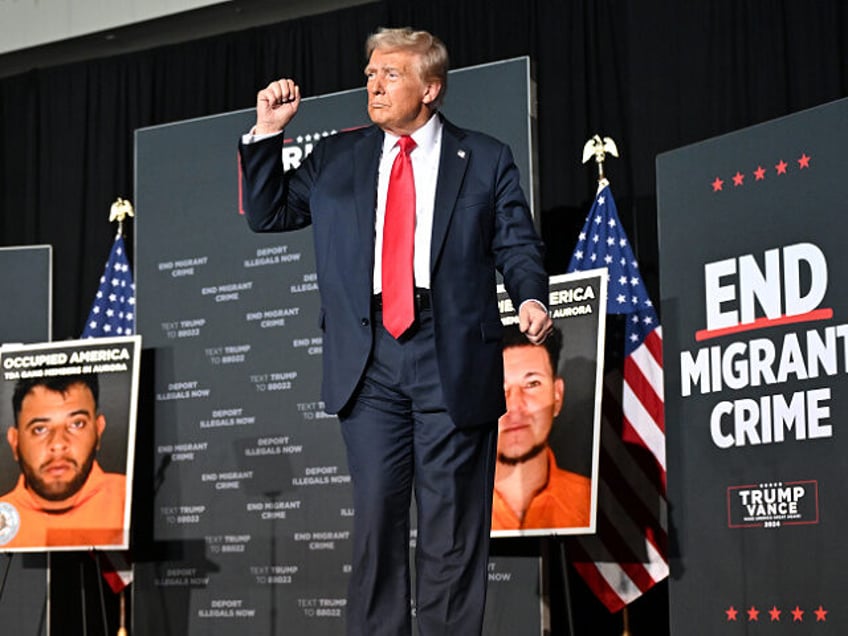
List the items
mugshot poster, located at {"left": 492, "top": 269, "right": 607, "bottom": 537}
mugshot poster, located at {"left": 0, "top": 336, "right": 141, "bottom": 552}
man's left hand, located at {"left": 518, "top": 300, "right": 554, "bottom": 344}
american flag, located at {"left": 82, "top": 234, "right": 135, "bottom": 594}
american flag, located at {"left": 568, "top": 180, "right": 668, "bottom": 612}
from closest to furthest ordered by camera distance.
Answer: man's left hand, located at {"left": 518, "top": 300, "right": 554, "bottom": 344} → mugshot poster, located at {"left": 492, "top": 269, "right": 607, "bottom": 537} → american flag, located at {"left": 568, "top": 180, "right": 668, "bottom": 612} → mugshot poster, located at {"left": 0, "top": 336, "right": 141, "bottom": 552} → american flag, located at {"left": 82, "top": 234, "right": 135, "bottom": 594}

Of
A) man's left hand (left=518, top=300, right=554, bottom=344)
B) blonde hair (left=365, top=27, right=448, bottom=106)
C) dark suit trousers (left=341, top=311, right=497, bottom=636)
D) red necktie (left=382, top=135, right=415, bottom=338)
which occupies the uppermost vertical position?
blonde hair (left=365, top=27, right=448, bottom=106)

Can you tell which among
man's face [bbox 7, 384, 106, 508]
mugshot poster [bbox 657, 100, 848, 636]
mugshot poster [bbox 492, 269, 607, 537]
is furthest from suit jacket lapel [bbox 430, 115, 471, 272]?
man's face [bbox 7, 384, 106, 508]

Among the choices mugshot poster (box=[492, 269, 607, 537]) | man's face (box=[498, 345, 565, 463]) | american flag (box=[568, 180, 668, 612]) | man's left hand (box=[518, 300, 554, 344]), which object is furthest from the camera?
american flag (box=[568, 180, 668, 612])

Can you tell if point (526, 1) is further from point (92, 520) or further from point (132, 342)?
point (92, 520)

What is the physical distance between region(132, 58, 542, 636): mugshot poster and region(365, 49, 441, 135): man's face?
272 centimetres

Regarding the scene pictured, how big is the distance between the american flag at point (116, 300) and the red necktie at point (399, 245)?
4.22m

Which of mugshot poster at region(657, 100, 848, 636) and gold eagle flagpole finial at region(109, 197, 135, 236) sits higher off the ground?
gold eagle flagpole finial at region(109, 197, 135, 236)

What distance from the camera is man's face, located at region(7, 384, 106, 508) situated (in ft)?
19.6

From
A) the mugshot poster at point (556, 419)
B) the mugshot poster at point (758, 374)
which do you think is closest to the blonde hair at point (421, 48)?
the mugshot poster at point (758, 374)

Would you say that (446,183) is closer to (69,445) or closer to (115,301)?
(69,445)

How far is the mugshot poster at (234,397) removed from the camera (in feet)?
19.0

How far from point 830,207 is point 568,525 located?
1.56 m

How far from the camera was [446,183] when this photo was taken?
2.77 meters

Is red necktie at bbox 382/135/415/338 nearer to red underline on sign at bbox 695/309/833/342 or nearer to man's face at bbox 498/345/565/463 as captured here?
red underline on sign at bbox 695/309/833/342
